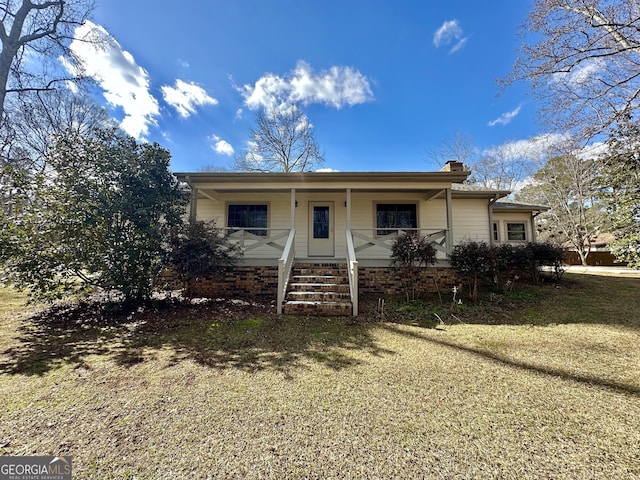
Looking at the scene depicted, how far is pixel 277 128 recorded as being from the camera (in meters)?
22.0

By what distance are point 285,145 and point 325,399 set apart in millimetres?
21645

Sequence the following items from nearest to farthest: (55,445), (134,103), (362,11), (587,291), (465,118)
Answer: (55,445) < (587,291) < (362,11) < (134,103) < (465,118)

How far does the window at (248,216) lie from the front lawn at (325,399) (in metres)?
5.16

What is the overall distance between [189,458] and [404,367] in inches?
104

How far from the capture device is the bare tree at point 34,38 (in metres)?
9.16

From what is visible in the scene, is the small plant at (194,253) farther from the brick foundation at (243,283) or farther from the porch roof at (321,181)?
the porch roof at (321,181)

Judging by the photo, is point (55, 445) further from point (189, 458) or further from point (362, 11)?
point (362, 11)

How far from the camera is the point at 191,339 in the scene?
4617mm

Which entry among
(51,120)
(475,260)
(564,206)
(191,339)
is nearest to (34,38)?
(51,120)

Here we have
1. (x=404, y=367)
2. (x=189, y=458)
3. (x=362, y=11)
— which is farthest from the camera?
(x=362, y=11)

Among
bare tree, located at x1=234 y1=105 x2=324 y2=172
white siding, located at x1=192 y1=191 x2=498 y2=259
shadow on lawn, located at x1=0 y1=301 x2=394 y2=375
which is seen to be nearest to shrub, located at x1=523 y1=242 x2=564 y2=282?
white siding, located at x1=192 y1=191 x2=498 y2=259

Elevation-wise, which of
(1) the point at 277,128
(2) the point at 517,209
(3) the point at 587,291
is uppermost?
(1) the point at 277,128

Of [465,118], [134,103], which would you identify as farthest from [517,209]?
[134,103]

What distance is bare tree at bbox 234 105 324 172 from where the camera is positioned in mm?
21828
